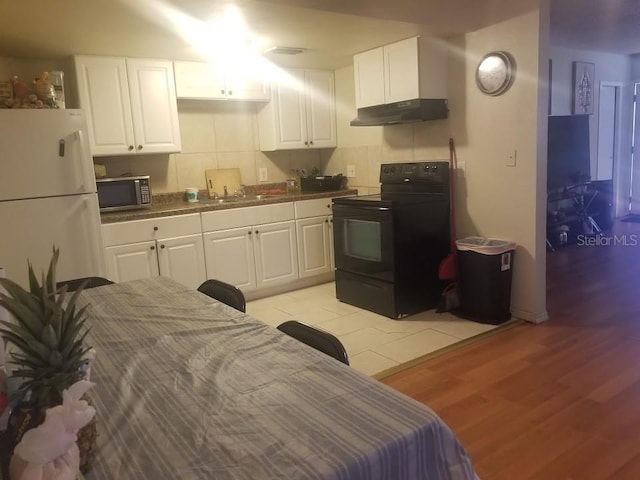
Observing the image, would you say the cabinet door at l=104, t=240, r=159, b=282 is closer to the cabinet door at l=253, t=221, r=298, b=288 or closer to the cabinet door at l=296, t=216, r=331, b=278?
the cabinet door at l=253, t=221, r=298, b=288

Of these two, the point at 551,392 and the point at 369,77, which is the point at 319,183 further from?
the point at 551,392

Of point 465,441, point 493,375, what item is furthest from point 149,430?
point 493,375

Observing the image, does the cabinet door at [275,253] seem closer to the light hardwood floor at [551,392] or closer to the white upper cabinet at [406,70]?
the white upper cabinet at [406,70]

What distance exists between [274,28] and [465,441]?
2.67 m

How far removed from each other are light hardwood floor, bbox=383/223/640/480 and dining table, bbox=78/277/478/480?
1153mm

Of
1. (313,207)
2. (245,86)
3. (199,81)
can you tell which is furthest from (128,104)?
(313,207)

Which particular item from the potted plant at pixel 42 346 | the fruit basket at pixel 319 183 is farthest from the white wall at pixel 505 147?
the potted plant at pixel 42 346

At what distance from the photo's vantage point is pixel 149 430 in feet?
3.21

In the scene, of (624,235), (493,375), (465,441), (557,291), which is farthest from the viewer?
(624,235)

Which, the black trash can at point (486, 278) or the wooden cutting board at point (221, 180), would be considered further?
the wooden cutting board at point (221, 180)

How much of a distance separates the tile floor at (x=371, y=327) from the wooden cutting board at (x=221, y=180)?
3.51 ft

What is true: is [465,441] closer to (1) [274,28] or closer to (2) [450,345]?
(2) [450,345]

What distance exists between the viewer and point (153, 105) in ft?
12.7

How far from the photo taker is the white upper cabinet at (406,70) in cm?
368
